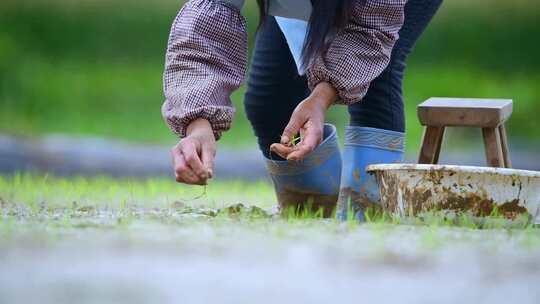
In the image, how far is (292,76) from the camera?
10.1 feet

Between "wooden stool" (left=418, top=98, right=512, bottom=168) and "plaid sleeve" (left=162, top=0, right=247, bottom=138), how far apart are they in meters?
0.65

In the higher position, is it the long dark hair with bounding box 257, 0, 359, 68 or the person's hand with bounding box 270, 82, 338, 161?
the long dark hair with bounding box 257, 0, 359, 68

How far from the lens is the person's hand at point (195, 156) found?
2305 millimetres

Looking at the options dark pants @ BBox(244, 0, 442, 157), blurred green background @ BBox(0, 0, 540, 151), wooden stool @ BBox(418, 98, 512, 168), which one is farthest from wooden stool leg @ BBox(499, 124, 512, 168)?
blurred green background @ BBox(0, 0, 540, 151)

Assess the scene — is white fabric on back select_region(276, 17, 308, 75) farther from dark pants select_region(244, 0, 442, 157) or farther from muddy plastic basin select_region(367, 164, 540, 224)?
muddy plastic basin select_region(367, 164, 540, 224)

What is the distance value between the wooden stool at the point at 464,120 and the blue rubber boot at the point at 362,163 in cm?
13

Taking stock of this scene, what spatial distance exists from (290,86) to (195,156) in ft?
2.73

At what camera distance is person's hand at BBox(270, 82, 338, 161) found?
2371 mm

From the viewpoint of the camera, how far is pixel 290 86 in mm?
3092

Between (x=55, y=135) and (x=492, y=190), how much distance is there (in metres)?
5.97

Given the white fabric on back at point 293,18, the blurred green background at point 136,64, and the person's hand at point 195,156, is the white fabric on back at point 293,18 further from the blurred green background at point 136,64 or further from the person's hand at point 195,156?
the blurred green background at point 136,64

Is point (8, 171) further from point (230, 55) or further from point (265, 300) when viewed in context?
point (265, 300)

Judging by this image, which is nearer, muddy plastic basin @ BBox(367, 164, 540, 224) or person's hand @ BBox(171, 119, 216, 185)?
person's hand @ BBox(171, 119, 216, 185)

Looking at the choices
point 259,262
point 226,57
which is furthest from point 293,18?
point 259,262
